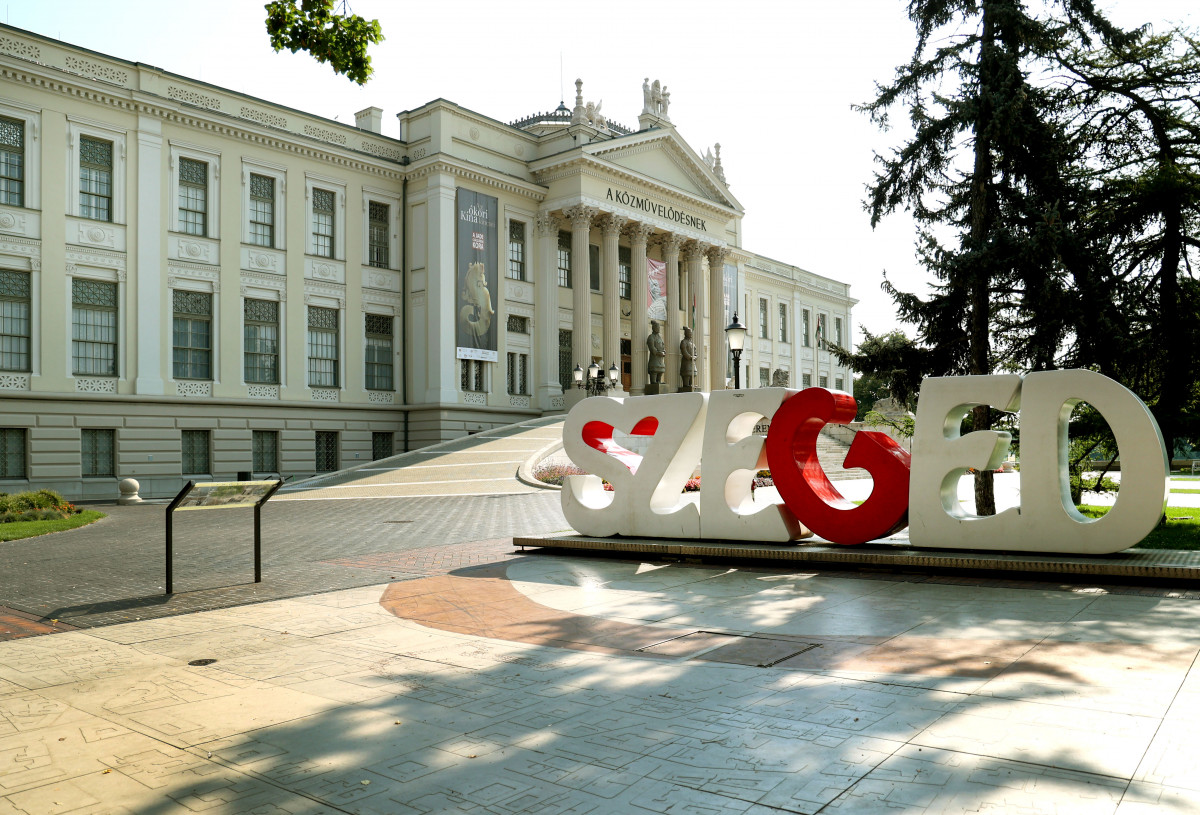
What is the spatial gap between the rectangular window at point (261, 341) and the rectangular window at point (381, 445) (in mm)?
5110

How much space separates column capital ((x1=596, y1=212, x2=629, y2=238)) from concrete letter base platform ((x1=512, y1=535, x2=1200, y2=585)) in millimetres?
31284

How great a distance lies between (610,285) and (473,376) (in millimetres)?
9159

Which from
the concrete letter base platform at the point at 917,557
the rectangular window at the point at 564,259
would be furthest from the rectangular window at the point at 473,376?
the concrete letter base platform at the point at 917,557

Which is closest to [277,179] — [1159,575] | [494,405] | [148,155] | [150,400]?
[148,155]

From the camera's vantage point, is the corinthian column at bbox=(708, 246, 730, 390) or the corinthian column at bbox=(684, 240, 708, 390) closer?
the corinthian column at bbox=(684, 240, 708, 390)

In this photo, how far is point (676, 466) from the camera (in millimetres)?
12094

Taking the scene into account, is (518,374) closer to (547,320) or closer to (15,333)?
(547,320)

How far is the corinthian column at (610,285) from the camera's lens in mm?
42000

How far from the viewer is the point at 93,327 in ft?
93.4

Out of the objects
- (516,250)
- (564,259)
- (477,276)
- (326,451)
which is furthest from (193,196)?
(564,259)

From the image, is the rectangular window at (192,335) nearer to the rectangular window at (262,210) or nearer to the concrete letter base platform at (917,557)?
the rectangular window at (262,210)

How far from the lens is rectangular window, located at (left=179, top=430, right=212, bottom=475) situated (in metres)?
30.5

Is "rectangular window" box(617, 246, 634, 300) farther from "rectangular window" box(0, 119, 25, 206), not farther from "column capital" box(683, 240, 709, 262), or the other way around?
"rectangular window" box(0, 119, 25, 206)

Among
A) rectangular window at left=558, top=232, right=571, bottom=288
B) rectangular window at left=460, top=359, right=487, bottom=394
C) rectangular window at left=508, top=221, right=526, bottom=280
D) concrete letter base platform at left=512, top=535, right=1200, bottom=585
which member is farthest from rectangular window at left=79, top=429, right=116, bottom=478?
concrete letter base platform at left=512, top=535, right=1200, bottom=585
